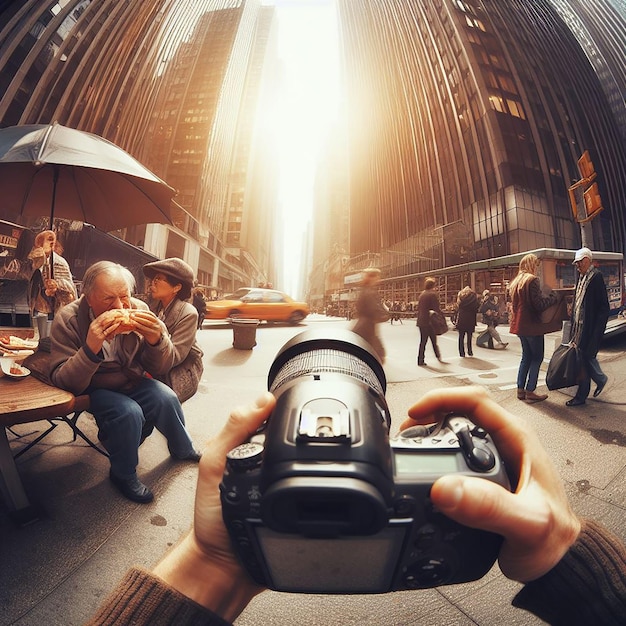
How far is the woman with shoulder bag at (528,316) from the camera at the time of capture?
3.01 ft

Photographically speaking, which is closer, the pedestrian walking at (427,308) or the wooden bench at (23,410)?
the wooden bench at (23,410)

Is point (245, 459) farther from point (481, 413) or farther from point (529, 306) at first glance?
point (529, 306)

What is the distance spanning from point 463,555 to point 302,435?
22cm

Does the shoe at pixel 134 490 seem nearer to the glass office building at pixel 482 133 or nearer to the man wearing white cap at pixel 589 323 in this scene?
the glass office building at pixel 482 133

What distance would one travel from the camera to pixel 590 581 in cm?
32

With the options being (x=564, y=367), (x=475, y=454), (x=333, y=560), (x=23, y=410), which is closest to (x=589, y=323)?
(x=564, y=367)

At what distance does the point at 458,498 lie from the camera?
27cm

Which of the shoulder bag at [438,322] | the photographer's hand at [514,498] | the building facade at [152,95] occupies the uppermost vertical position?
the building facade at [152,95]

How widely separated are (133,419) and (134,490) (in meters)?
0.21

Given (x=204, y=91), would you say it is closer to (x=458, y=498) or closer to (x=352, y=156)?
(x=352, y=156)

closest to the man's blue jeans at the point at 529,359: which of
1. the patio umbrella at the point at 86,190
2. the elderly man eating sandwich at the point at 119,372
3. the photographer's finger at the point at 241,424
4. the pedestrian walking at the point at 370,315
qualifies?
the pedestrian walking at the point at 370,315

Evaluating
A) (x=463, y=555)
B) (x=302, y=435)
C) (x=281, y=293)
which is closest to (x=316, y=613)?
(x=463, y=555)

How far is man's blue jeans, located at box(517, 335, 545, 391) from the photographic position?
109cm

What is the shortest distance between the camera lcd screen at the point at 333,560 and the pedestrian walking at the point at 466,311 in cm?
84
